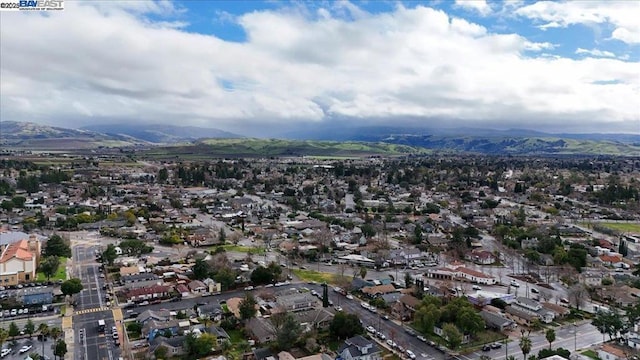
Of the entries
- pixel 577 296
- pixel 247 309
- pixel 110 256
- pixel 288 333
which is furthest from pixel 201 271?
pixel 577 296

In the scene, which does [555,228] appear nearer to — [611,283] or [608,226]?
[608,226]

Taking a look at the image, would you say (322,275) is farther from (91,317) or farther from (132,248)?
(132,248)

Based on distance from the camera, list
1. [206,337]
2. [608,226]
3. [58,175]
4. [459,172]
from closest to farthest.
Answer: [206,337] < [608,226] < [58,175] < [459,172]

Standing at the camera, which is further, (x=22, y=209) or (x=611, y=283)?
(x=22, y=209)

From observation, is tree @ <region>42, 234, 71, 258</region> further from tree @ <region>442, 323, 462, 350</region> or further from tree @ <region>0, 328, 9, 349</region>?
tree @ <region>442, 323, 462, 350</region>

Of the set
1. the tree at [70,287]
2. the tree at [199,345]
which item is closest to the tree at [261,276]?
the tree at [199,345]

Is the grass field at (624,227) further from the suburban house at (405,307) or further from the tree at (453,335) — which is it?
the tree at (453,335)

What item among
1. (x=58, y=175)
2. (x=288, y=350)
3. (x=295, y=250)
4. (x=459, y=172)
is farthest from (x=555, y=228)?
(x=58, y=175)
